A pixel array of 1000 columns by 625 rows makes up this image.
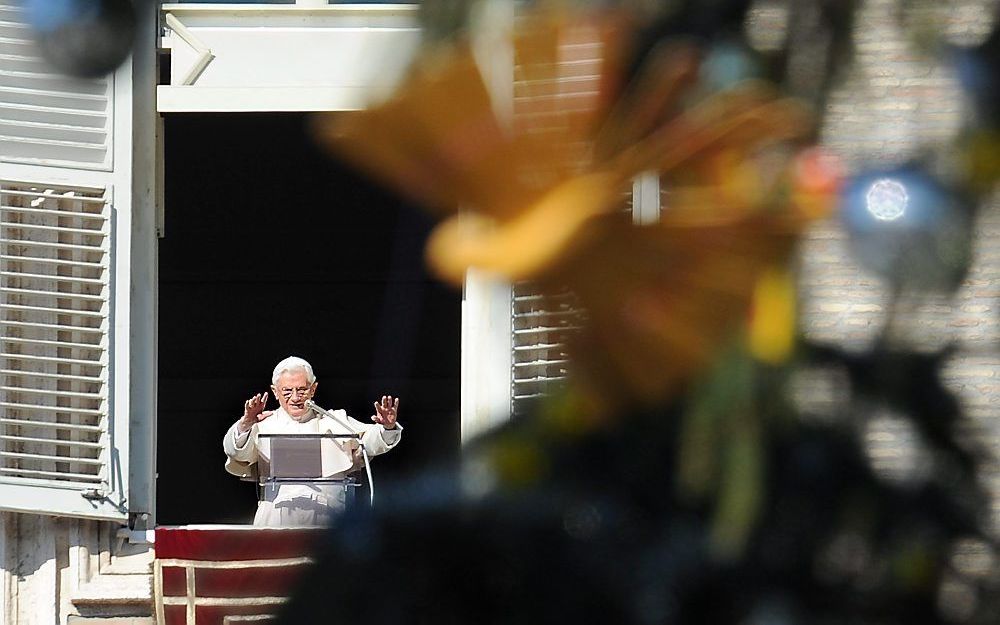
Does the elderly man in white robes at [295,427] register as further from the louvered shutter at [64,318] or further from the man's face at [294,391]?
the louvered shutter at [64,318]

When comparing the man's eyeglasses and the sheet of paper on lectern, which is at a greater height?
the man's eyeglasses

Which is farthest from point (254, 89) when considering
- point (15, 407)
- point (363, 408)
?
point (363, 408)

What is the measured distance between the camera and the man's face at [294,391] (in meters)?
4.77

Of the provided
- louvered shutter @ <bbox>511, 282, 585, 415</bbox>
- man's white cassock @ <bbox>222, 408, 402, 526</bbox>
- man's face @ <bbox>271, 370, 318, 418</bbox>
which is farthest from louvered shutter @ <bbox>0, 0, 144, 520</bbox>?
louvered shutter @ <bbox>511, 282, 585, 415</bbox>

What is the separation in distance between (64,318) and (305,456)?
680mm

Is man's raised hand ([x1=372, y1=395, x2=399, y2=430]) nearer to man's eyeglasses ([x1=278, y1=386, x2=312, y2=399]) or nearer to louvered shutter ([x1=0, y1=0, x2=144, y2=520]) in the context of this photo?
man's eyeglasses ([x1=278, y1=386, x2=312, y2=399])

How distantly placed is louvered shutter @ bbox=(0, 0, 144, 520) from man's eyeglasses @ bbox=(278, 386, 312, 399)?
491mm

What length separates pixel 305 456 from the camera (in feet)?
14.8

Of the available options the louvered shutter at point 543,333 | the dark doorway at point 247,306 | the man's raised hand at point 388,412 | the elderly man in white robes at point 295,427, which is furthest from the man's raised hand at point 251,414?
the dark doorway at point 247,306

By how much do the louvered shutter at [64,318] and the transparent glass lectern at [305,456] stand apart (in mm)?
369

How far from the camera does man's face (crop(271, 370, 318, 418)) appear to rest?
477 cm

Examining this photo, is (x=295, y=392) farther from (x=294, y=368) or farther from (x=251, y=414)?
(x=251, y=414)

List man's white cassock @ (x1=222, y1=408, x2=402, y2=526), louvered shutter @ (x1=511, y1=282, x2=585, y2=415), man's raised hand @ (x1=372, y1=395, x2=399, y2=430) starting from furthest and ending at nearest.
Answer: man's raised hand @ (x1=372, y1=395, x2=399, y2=430) < man's white cassock @ (x1=222, y1=408, x2=402, y2=526) < louvered shutter @ (x1=511, y1=282, x2=585, y2=415)

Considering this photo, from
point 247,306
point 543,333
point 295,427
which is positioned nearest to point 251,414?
point 295,427
